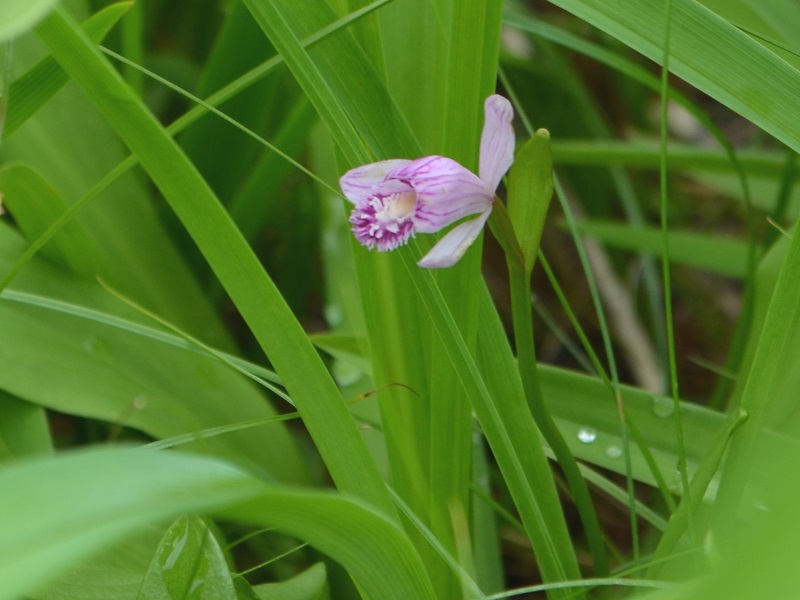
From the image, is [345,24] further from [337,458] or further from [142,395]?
[142,395]

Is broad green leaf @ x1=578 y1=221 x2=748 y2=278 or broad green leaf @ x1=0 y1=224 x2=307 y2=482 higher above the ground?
broad green leaf @ x1=578 y1=221 x2=748 y2=278

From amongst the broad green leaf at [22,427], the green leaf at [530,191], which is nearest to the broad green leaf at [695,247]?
the green leaf at [530,191]

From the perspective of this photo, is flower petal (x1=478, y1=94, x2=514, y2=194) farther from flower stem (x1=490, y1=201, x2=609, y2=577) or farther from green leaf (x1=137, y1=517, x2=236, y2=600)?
green leaf (x1=137, y1=517, x2=236, y2=600)

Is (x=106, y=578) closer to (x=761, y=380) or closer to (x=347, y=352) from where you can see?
(x=347, y=352)

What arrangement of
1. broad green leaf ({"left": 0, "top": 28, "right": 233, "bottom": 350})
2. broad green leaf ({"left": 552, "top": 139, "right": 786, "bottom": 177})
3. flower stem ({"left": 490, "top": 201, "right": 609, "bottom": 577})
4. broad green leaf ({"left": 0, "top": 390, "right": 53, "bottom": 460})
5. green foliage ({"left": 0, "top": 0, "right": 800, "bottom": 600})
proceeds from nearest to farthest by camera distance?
1. green foliage ({"left": 0, "top": 0, "right": 800, "bottom": 600})
2. flower stem ({"left": 490, "top": 201, "right": 609, "bottom": 577})
3. broad green leaf ({"left": 0, "top": 390, "right": 53, "bottom": 460})
4. broad green leaf ({"left": 0, "top": 28, "right": 233, "bottom": 350})
5. broad green leaf ({"left": 552, "top": 139, "right": 786, "bottom": 177})

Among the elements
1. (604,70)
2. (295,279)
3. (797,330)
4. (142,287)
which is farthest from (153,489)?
(604,70)

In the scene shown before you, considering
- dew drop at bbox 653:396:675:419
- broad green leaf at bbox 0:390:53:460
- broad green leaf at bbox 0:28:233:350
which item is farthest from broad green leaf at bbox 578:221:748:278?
broad green leaf at bbox 0:390:53:460
